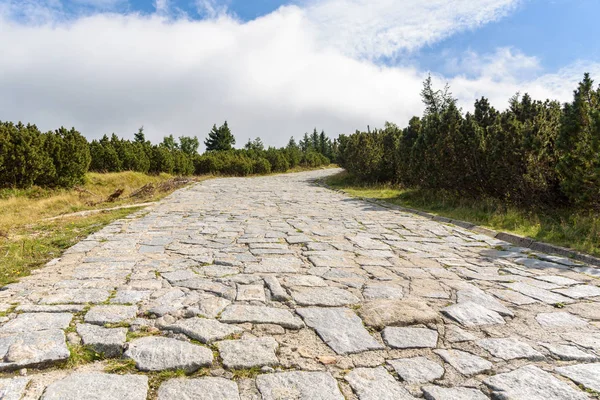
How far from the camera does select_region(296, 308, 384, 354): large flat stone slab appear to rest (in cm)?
269

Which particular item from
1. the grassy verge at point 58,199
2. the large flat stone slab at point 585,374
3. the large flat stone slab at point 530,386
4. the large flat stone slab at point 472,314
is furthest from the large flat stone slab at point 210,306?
the grassy verge at point 58,199

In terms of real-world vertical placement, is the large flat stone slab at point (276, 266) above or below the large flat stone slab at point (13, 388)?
below

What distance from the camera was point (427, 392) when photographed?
2150mm

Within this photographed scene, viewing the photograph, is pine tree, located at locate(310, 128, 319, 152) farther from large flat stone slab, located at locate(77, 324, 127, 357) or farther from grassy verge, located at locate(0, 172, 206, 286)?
large flat stone slab, located at locate(77, 324, 127, 357)

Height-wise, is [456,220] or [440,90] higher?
[440,90]

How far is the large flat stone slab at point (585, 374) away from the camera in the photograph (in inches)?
88.4

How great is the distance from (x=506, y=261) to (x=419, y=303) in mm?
2517

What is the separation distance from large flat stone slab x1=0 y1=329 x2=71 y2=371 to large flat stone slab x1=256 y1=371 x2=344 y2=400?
4.13ft

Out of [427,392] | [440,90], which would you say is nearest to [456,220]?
[427,392]

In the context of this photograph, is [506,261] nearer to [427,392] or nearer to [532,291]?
[532,291]

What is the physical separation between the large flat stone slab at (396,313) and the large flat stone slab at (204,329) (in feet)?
3.49

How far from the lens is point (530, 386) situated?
2221 mm

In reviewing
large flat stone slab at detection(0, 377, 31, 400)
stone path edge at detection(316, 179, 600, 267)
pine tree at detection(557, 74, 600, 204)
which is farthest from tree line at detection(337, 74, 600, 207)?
large flat stone slab at detection(0, 377, 31, 400)

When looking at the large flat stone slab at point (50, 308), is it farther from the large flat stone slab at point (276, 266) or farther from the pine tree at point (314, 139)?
the pine tree at point (314, 139)
